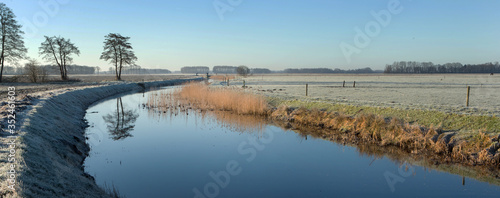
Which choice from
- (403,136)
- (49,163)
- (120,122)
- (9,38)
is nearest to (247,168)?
(49,163)

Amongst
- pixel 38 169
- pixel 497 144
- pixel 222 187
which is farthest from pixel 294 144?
pixel 38 169

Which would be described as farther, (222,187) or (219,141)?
(219,141)

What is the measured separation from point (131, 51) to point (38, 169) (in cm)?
5358

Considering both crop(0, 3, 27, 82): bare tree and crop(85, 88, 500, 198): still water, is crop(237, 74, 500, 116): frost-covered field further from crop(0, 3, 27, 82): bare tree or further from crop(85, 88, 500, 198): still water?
crop(0, 3, 27, 82): bare tree

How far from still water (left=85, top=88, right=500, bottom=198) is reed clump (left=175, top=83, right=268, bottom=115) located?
192 inches

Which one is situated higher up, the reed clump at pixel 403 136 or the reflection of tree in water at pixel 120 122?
the reed clump at pixel 403 136

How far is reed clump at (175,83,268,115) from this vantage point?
1914cm

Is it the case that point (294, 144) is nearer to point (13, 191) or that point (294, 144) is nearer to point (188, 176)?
point (188, 176)

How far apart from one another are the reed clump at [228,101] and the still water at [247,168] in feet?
16.0

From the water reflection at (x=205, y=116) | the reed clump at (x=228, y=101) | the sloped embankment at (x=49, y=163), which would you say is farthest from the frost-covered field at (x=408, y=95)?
the sloped embankment at (x=49, y=163)

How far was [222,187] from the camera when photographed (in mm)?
7551

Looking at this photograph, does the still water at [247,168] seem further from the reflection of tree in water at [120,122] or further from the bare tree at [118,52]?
the bare tree at [118,52]

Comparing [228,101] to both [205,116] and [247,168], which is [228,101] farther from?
[247,168]

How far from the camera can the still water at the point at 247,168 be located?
7332 millimetres
